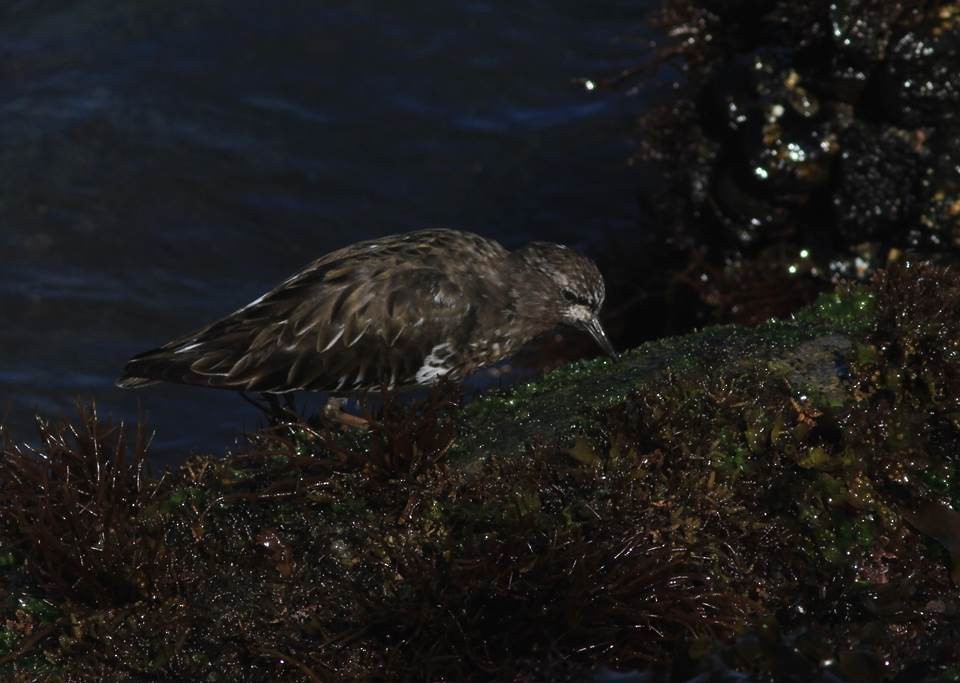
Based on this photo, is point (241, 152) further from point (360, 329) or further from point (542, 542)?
point (542, 542)

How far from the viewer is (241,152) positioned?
1292 cm

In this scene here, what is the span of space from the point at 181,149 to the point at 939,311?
29.1 feet

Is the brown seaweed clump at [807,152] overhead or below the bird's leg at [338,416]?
overhead

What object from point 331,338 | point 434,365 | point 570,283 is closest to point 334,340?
point 331,338

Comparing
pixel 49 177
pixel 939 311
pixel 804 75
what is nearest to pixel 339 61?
pixel 49 177

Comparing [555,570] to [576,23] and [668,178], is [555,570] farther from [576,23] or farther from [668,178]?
[576,23]

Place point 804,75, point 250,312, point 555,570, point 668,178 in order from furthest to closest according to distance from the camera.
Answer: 1. point 668,178
2. point 804,75
3. point 250,312
4. point 555,570

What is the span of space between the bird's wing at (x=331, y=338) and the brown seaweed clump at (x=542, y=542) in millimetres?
1184

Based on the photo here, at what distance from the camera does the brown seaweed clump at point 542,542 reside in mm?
4602

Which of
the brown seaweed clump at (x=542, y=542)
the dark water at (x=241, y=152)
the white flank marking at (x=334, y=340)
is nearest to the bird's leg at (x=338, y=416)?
the white flank marking at (x=334, y=340)

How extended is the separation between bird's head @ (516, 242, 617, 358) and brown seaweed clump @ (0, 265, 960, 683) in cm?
205

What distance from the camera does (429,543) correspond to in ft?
16.5

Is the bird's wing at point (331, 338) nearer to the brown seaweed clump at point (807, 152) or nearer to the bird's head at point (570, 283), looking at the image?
the bird's head at point (570, 283)

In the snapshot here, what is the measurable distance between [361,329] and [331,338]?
17 cm
